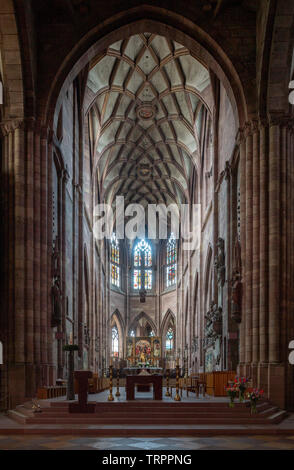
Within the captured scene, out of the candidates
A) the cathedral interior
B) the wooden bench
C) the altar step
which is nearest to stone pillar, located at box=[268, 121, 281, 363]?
the cathedral interior

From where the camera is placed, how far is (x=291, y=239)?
58.3ft

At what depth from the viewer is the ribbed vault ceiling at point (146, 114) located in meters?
29.4

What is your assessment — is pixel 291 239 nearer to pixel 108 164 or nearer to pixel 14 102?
pixel 14 102

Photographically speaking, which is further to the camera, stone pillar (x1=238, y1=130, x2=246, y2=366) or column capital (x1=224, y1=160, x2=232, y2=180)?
column capital (x1=224, y1=160, x2=232, y2=180)

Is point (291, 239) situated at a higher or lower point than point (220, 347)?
higher

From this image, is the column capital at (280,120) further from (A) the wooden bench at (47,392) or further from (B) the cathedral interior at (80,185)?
(A) the wooden bench at (47,392)

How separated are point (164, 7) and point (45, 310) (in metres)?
11.4

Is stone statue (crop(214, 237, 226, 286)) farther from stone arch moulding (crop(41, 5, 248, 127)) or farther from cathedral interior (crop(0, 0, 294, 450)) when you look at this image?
stone arch moulding (crop(41, 5, 248, 127))

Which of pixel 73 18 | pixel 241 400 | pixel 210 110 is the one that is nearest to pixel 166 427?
pixel 241 400

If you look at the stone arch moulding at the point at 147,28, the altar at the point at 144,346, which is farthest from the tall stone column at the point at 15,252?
the altar at the point at 144,346

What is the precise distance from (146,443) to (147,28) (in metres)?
15.5

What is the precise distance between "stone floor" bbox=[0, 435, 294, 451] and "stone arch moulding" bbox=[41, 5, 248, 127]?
1116 centimetres

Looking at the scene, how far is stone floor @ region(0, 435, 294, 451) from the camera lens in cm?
1051

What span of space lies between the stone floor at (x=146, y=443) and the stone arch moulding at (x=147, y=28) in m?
11.2
